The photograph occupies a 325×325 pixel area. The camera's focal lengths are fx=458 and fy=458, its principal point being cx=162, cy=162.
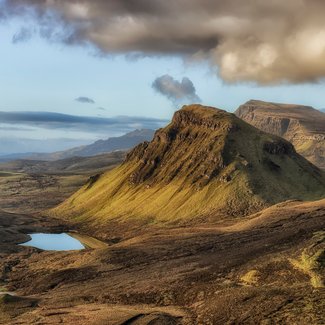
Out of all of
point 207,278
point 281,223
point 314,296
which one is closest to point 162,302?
point 207,278

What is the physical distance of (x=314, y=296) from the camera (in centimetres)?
6819

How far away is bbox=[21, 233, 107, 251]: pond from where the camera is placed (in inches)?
6762

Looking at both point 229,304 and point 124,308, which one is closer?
point 229,304

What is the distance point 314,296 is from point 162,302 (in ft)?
88.3

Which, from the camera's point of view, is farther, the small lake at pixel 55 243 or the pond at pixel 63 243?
the pond at pixel 63 243

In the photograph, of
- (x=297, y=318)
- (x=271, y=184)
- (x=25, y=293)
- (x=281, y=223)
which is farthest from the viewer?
(x=271, y=184)

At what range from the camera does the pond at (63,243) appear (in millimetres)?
171750

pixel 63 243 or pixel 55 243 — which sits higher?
pixel 63 243

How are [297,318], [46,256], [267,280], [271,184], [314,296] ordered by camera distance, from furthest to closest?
1. [271,184]
2. [46,256]
3. [267,280]
4. [314,296]
5. [297,318]

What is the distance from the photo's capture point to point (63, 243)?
182 meters

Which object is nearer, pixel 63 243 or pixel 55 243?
pixel 63 243

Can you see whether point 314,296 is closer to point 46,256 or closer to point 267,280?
point 267,280

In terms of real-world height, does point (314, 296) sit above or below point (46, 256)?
above

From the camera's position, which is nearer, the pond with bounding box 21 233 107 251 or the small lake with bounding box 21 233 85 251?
the small lake with bounding box 21 233 85 251
